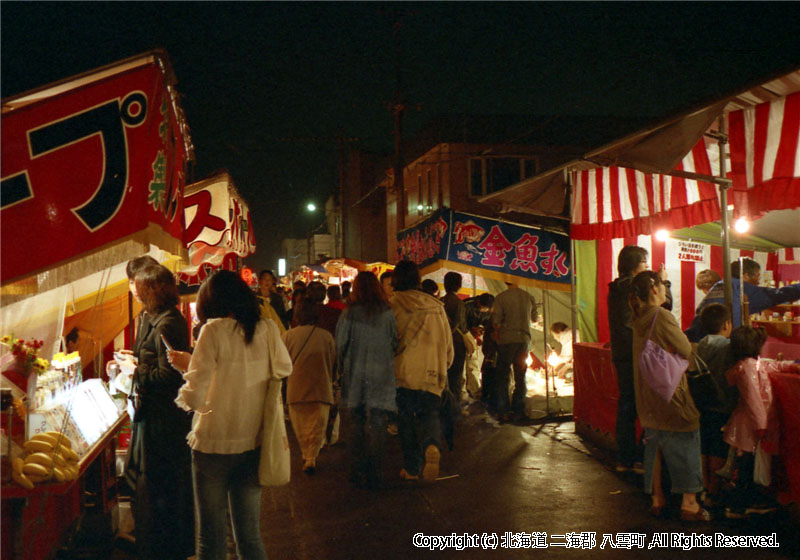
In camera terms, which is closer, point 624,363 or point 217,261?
point 624,363

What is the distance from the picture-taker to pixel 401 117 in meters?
19.7

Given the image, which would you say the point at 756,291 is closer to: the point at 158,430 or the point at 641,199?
the point at 641,199

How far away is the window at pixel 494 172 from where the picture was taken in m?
27.2

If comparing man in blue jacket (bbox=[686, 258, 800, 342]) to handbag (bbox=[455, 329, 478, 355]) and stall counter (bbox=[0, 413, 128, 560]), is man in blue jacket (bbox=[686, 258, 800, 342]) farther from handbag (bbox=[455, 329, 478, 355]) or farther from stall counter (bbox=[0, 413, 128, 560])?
stall counter (bbox=[0, 413, 128, 560])

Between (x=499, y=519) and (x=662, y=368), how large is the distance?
1922 millimetres

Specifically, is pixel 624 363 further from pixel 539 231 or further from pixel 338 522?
pixel 539 231

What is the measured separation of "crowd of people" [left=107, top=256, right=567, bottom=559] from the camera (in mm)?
3654

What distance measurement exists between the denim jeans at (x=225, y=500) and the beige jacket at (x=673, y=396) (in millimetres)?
3453

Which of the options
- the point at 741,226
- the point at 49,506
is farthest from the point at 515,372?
the point at 49,506

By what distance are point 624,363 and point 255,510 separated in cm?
437

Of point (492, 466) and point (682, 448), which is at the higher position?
point (682, 448)

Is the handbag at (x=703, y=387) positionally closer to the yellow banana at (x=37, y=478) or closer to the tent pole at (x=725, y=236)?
the tent pole at (x=725, y=236)

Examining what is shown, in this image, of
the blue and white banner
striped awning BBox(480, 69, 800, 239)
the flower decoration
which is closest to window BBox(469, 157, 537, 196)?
the blue and white banner

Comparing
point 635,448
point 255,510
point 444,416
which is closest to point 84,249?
point 255,510
